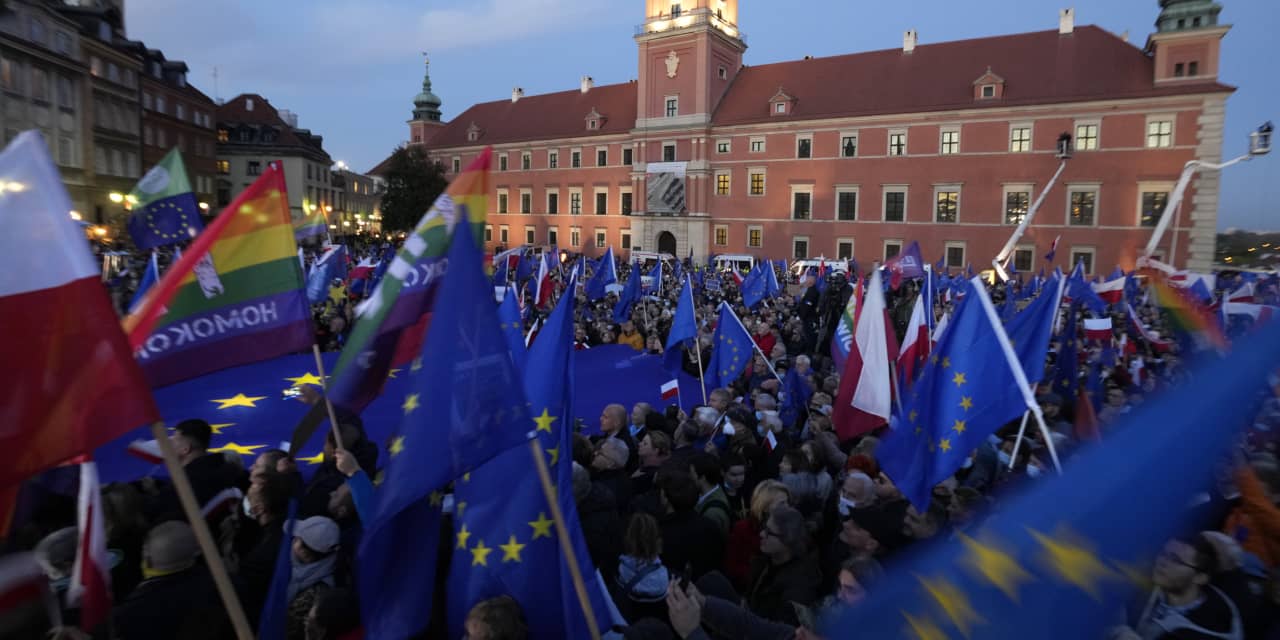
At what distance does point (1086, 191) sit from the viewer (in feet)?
105

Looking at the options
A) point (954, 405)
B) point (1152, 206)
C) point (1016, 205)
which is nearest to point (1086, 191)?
point (1152, 206)

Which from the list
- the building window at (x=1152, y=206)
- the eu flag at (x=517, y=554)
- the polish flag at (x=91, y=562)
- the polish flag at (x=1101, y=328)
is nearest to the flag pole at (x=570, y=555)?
the eu flag at (x=517, y=554)

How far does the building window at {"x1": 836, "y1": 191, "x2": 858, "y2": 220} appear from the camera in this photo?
37803 mm

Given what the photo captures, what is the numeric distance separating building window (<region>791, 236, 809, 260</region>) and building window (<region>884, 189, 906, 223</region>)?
4616 millimetres

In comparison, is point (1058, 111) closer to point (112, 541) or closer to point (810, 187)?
point (810, 187)

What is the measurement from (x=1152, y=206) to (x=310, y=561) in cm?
3758

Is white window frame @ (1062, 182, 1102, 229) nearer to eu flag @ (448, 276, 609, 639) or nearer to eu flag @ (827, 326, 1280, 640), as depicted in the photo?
eu flag @ (827, 326, 1280, 640)

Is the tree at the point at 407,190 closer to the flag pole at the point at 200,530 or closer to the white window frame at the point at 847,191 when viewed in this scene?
the white window frame at the point at 847,191

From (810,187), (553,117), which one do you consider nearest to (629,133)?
(553,117)

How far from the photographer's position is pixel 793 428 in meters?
7.32

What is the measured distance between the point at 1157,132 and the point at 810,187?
16.0m

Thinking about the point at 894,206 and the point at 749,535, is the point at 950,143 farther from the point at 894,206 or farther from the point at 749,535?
the point at 749,535

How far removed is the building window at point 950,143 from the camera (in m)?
34.8

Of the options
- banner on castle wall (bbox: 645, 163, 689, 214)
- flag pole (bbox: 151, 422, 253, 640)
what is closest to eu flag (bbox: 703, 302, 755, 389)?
flag pole (bbox: 151, 422, 253, 640)
